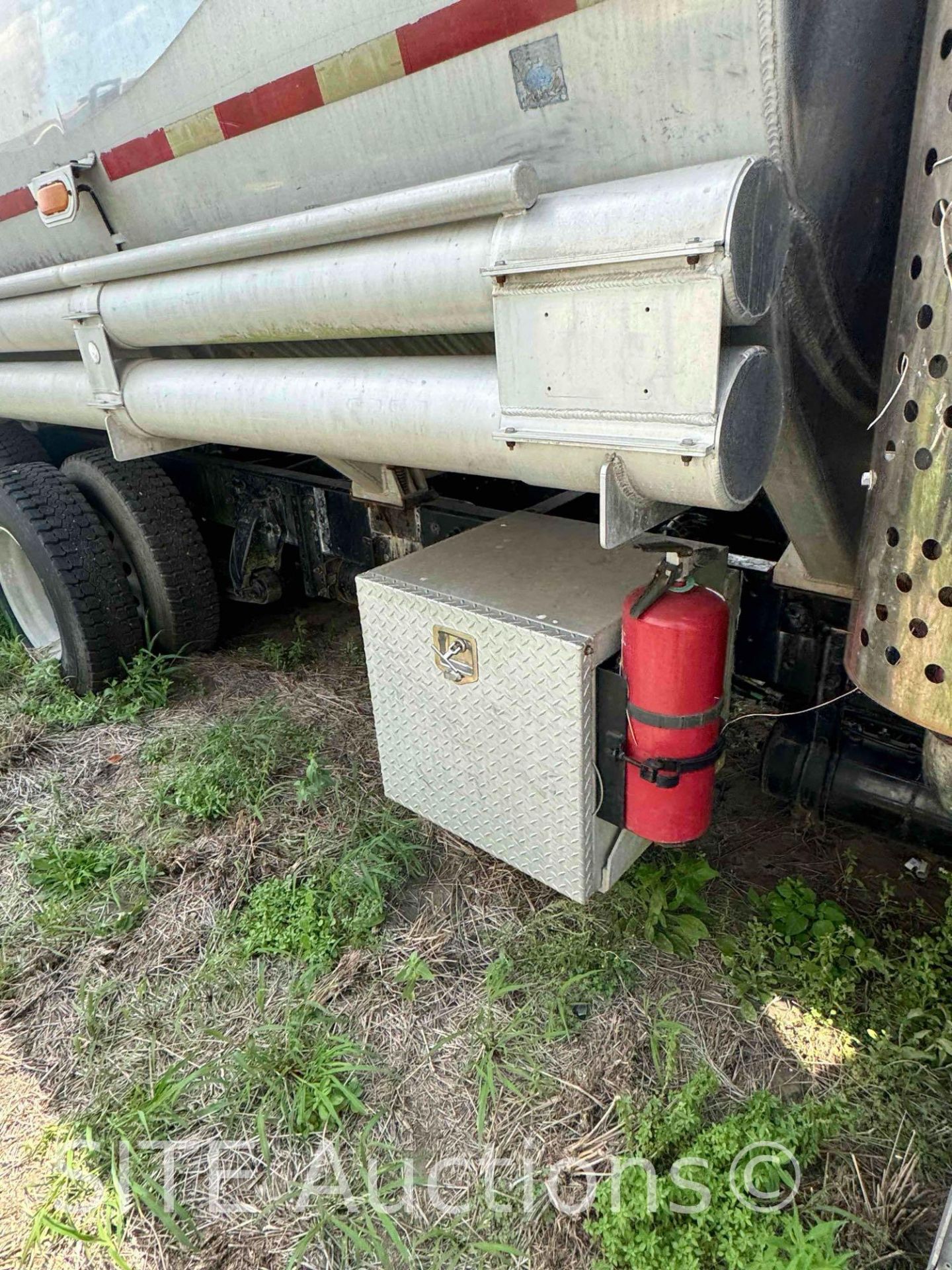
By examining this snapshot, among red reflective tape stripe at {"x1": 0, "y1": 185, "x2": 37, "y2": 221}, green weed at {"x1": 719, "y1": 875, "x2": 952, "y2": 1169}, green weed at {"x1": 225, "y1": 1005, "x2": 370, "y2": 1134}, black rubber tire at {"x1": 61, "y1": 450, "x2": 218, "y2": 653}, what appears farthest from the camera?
black rubber tire at {"x1": 61, "y1": 450, "x2": 218, "y2": 653}

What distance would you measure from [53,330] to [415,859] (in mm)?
Answer: 2197

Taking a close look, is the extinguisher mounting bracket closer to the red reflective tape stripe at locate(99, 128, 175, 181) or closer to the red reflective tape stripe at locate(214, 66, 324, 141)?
the red reflective tape stripe at locate(214, 66, 324, 141)

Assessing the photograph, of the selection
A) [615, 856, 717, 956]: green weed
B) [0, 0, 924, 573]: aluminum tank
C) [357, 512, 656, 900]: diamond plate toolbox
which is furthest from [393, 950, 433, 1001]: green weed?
[0, 0, 924, 573]: aluminum tank

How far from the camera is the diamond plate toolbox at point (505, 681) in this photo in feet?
5.80

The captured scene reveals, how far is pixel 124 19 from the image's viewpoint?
199 cm

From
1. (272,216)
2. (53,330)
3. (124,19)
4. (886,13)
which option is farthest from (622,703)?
(53,330)

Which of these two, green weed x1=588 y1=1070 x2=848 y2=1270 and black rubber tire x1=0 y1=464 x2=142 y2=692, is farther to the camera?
black rubber tire x1=0 y1=464 x2=142 y2=692

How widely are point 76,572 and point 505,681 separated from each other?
2.26 m

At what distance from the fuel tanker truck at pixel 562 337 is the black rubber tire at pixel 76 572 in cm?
61

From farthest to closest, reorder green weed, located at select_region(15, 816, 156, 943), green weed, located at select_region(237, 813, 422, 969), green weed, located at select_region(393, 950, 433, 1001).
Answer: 1. green weed, located at select_region(15, 816, 156, 943)
2. green weed, located at select_region(237, 813, 422, 969)
3. green weed, located at select_region(393, 950, 433, 1001)

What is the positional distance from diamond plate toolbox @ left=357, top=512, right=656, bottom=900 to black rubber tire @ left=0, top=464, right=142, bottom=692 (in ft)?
5.52

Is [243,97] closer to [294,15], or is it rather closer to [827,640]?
[294,15]

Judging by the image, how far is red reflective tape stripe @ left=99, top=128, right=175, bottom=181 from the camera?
2127 mm

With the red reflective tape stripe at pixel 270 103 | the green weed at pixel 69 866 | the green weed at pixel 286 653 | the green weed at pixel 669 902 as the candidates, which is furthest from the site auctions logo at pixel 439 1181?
the red reflective tape stripe at pixel 270 103
